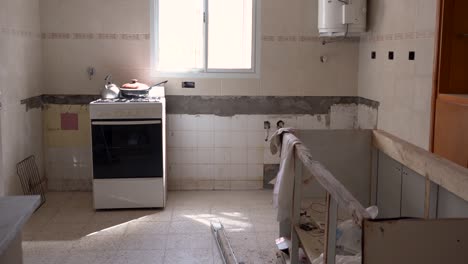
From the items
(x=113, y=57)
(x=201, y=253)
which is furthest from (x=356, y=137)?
(x=113, y=57)

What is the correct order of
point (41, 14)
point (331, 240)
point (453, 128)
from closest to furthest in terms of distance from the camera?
point (331, 240), point (453, 128), point (41, 14)

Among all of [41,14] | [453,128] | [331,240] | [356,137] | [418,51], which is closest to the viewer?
[331,240]

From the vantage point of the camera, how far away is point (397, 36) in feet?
14.7

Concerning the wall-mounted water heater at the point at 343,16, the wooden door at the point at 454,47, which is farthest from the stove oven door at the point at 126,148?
the wooden door at the point at 454,47

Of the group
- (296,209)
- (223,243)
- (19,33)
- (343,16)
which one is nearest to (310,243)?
(296,209)

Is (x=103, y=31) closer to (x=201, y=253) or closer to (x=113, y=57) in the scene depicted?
(x=113, y=57)

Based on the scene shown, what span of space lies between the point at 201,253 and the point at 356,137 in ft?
4.68

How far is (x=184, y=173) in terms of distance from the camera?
5.74 meters

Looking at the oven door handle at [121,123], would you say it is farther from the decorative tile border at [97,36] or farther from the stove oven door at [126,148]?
the decorative tile border at [97,36]

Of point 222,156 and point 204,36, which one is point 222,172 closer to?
point 222,156

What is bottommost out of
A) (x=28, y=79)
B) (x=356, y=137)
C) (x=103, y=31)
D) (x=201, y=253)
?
(x=201, y=253)

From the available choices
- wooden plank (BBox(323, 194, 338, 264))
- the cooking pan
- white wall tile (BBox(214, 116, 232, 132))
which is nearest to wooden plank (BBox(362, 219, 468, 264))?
wooden plank (BBox(323, 194, 338, 264))

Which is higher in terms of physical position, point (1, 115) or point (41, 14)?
point (41, 14)

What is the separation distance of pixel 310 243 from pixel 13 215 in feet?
5.32
